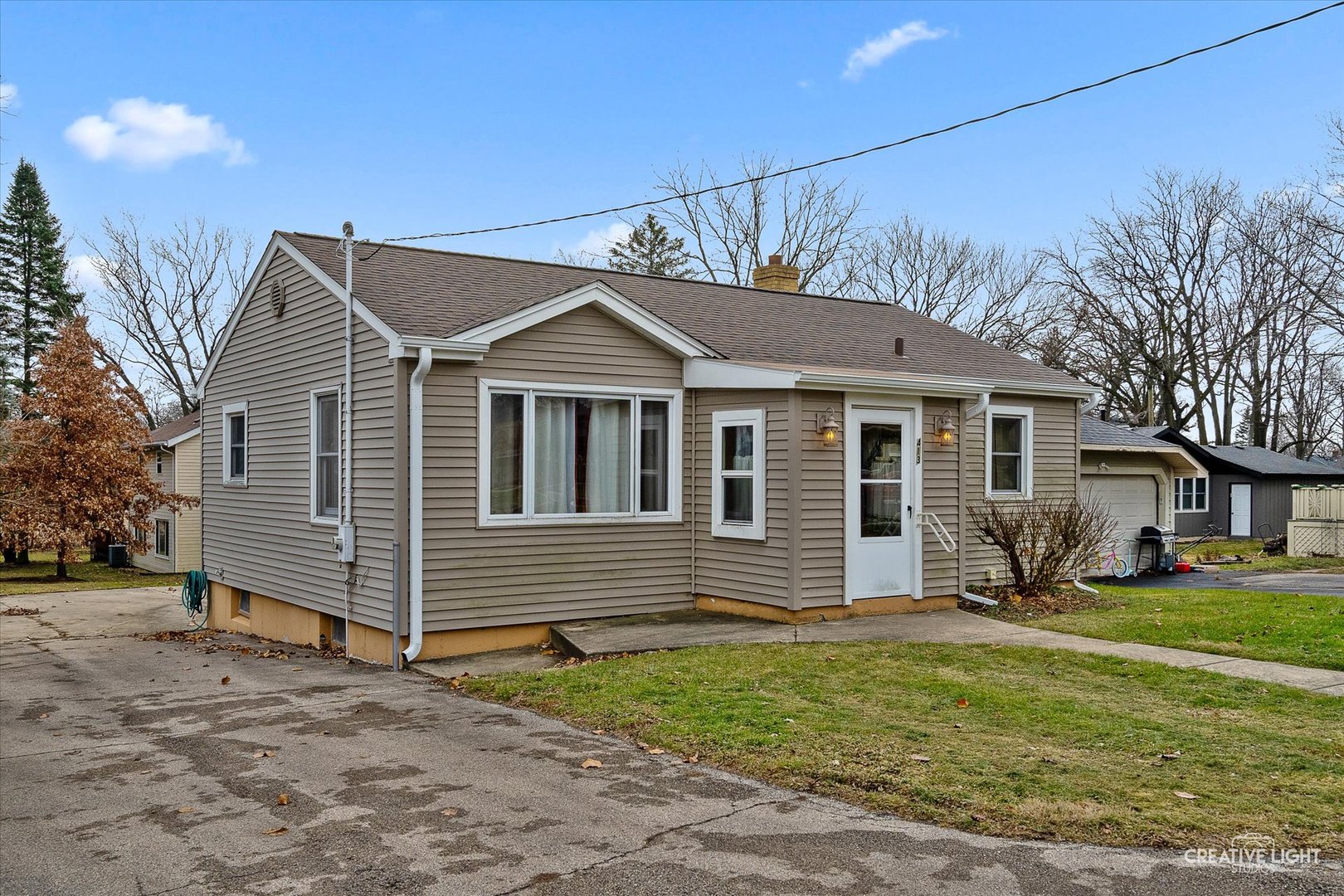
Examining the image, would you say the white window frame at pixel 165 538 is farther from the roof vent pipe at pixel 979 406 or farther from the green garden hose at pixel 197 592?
the roof vent pipe at pixel 979 406

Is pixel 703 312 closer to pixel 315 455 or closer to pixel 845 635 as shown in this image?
pixel 315 455

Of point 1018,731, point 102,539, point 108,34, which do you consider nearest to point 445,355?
point 1018,731

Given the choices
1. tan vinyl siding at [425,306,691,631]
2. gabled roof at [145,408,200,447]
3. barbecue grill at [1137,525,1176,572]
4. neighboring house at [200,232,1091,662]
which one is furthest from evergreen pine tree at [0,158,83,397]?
barbecue grill at [1137,525,1176,572]

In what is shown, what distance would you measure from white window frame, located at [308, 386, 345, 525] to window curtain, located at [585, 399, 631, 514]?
2780 mm

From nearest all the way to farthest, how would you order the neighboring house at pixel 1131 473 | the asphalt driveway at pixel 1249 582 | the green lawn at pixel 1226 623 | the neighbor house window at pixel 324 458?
the green lawn at pixel 1226 623, the neighbor house window at pixel 324 458, the asphalt driveway at pixel 1249 582, the neighboring house at pixel 1131 473

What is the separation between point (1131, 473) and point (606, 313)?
13.2 meters

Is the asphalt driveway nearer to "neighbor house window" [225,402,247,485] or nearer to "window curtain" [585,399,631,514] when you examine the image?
"window curtain" [585,399,631,514]

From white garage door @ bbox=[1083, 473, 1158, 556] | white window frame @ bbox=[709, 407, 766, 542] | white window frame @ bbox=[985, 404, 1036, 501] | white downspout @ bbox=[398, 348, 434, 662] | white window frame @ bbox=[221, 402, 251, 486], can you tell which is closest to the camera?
white downspout @ bbox=[398, 348, 434, 662]

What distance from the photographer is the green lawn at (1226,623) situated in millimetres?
9312

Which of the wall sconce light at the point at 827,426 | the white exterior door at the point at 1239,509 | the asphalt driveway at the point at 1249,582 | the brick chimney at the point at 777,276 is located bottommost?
the asphalt driveway at the point at 1249,582

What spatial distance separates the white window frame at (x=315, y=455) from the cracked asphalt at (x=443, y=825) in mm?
3599

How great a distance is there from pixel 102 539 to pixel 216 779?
1061 inches

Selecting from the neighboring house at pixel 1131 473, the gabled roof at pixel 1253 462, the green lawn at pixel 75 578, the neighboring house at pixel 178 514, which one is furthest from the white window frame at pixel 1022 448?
the neighboring house at pixel 178 514

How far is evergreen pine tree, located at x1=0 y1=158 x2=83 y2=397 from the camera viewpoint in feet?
127
